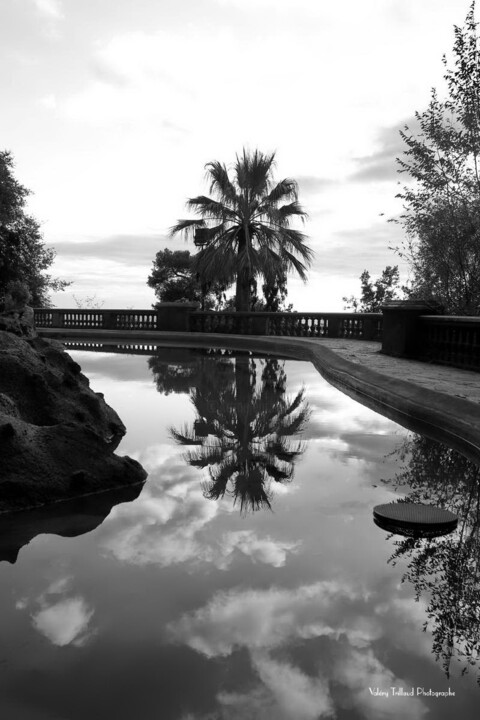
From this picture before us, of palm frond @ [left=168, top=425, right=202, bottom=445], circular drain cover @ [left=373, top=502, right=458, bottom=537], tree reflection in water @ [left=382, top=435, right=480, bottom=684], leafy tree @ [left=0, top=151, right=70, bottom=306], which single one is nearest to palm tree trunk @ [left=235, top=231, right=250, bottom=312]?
leafy tree @ [left=0, top=151, right=70, bottom=306]

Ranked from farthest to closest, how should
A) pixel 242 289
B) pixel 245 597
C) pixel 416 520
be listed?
pixel 242 289 < pixel 416 520 < pixel 245 597

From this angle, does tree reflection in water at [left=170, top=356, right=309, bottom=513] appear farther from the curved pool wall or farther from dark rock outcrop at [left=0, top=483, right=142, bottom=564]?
the curved pool wall

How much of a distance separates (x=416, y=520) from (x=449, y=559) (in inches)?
21.8

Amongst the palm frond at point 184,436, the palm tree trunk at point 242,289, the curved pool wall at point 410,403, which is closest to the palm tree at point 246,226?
the palm tree trunk at point 242,289

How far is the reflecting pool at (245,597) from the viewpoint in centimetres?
230

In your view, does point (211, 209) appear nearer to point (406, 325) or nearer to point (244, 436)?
point (406, 325)

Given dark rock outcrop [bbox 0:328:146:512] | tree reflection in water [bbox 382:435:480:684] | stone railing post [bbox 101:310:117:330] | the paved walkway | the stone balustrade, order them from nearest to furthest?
tree reflection in water [bbox 382:435:480:684]
dark rock outcrop [bbox 0:328:146:512]
the paved walkway
the stone balustrade
stone railing post [bbox 101:310:117:330]

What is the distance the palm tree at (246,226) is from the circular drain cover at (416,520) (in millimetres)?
27285

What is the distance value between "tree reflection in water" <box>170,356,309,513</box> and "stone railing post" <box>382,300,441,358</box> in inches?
187

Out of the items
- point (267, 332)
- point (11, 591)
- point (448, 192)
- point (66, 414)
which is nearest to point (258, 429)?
point (66, 414)

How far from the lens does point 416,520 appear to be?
13.5 feet

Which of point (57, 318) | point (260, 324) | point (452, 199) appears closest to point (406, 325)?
point (452, 199)

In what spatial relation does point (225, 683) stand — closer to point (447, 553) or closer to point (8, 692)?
point (8, 692)

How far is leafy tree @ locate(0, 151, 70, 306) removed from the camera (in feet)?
109
